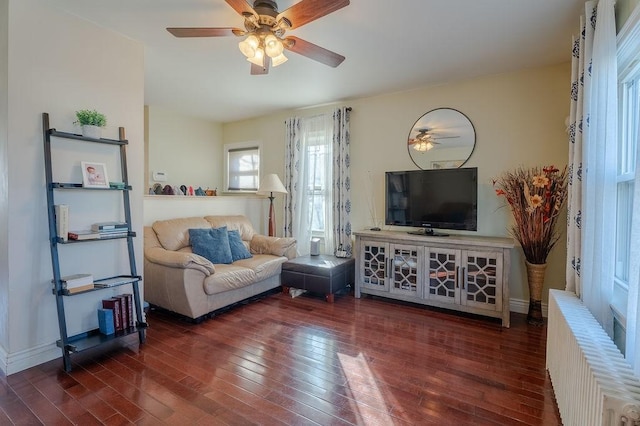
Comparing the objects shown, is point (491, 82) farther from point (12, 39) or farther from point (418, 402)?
point (12, 39)

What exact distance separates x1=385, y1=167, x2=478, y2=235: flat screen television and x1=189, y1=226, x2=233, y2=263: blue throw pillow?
1.97 meters

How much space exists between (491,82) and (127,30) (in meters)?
3.53

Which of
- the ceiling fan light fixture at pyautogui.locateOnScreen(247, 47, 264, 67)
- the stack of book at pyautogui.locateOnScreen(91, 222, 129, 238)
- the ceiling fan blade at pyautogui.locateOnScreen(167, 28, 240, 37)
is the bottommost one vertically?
the stack of book at pyautogui.locateOnScreen(91, 222, 129, 238)

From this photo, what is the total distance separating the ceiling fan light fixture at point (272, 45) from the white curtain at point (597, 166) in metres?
1.93

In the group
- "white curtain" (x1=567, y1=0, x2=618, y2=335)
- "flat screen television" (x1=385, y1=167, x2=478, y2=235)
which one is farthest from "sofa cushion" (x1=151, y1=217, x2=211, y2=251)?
"white curtain" (x1=567, y1=0, x2=618, y2=335)

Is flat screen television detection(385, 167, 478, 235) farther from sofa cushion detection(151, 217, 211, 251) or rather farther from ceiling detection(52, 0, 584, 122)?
sofa cushion detection(151, 217, 211, 251)

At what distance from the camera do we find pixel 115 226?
8.11 ft

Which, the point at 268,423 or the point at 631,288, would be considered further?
the point at 268,423

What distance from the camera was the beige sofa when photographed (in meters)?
2.91

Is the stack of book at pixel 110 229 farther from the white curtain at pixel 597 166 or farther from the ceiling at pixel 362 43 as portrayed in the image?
the white curtain at pixel 597 166

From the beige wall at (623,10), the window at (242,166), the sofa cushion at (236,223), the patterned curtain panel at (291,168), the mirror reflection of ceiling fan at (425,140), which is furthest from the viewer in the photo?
the window at (242,166)

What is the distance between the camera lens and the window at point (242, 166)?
5.27 meters

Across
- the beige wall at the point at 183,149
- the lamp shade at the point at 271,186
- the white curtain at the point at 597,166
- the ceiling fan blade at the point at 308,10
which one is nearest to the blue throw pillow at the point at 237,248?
the lamp shade at the point at 271,186

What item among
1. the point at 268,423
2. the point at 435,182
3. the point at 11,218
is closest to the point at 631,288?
the point at 268,423
